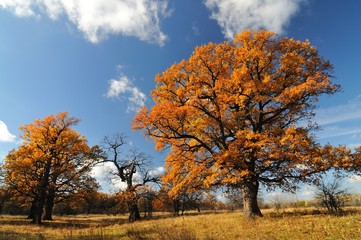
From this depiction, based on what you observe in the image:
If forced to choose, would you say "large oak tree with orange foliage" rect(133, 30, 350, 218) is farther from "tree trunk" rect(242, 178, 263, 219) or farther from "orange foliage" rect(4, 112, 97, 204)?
"orange foliage" rect(4, 112, 97, 204)

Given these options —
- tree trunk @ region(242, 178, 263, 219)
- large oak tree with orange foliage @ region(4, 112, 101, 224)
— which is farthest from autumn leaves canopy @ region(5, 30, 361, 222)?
large oak tree with orange foliage @ region(4, 112, 101, 224)

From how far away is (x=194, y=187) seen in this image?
59.1 feet

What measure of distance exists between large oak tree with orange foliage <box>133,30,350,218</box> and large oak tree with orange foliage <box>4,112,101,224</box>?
15.2 meters

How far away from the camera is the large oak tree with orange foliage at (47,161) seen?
2781 cm

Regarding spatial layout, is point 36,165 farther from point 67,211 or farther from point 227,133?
point 67,211

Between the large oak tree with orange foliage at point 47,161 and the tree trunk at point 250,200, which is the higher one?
the large oak tree with orange foliage at point 47,161

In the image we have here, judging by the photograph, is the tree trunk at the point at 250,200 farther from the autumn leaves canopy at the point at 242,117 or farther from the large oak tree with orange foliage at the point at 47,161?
the large oak tree with orange foliage at the point at 47,161

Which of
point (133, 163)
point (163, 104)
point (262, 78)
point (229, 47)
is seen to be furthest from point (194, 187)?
point (133, 163)

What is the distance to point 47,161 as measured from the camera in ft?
96.9

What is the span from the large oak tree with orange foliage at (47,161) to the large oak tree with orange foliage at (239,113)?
15.2m

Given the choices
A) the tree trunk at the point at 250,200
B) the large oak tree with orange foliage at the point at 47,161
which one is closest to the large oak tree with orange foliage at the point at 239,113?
the tree trunk at the point at 250,200

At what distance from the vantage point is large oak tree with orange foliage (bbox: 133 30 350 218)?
640 inches

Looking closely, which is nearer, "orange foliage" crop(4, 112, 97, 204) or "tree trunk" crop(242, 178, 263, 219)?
"tree trunk" crop(242, 178, 263, 219)

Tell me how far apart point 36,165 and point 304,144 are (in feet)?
94.7
